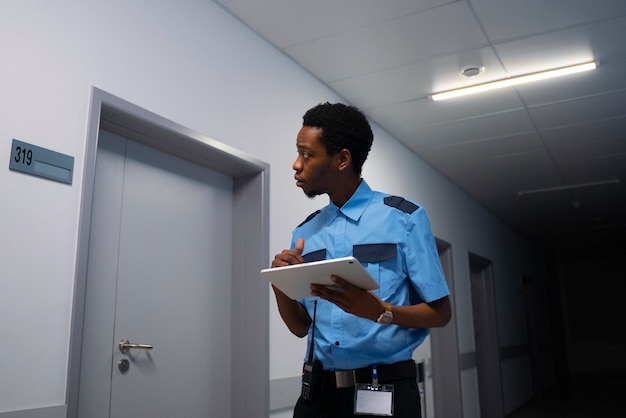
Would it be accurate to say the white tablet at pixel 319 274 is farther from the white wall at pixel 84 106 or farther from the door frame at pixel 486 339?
the door frame at pixel 486 339

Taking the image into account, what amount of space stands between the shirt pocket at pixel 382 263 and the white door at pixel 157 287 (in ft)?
Result: 4.24

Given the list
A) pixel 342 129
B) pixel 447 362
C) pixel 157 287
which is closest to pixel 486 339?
pixel 447 362

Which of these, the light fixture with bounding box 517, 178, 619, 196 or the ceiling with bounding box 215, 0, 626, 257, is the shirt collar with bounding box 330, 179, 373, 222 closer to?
the ceiling with bounding box 215, 0, 626, 257

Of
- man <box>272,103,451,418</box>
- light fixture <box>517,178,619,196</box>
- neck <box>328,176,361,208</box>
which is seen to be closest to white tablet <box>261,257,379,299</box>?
man <box>272,103,451,418</box>

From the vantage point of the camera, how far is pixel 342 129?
1568mm

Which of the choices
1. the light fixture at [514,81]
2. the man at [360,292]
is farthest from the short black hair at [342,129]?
the light fixture at [514,81]

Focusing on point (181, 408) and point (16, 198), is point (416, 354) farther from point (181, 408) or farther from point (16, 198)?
point (16, 198)

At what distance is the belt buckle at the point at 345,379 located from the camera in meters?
1.40

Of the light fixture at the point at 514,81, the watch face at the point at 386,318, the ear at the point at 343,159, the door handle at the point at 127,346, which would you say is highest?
the light fixture at the point at 514,81

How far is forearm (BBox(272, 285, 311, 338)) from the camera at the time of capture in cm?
157

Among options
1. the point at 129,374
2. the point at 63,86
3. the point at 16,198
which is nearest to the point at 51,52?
the point at 63,86

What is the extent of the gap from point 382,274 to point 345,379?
28 centimetres

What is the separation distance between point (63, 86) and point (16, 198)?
1.47 feet

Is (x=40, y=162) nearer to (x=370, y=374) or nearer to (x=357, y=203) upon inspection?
(x=357, y=203)
